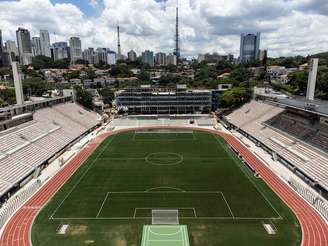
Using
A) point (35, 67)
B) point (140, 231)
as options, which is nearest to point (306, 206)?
point (140, 231)

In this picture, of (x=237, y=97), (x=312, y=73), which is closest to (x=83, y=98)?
(x=237, y=97)

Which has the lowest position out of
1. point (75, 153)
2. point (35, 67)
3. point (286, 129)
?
point (75, 153)

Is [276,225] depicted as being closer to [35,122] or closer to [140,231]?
[140,231]

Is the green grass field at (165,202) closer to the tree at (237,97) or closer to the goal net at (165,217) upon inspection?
the goal net at (165,217)

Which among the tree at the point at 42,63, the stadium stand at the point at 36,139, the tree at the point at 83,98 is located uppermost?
the tree at the point at 42,63

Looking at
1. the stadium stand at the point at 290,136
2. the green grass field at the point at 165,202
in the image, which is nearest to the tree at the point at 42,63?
the stadium stand at the point at 290,136

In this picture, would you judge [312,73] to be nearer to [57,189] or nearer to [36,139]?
[57,189]
